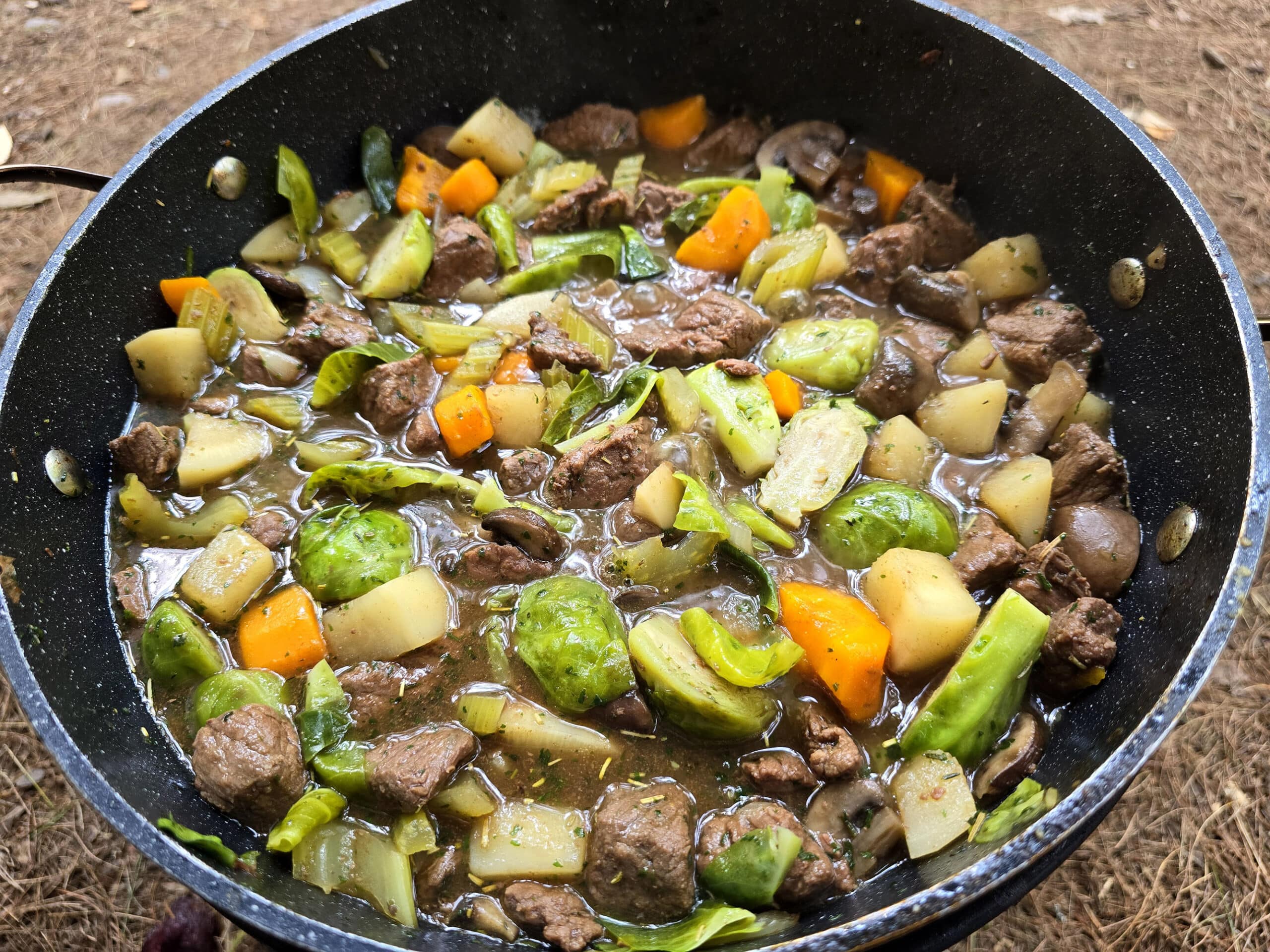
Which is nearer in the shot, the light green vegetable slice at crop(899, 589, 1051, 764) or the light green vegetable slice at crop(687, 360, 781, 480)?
the light green vegetable slice at crop(899, 589, 1051, 764)

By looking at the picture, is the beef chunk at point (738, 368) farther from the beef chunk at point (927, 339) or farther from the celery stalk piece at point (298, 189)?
the celery stalk piece at point (298, 189)

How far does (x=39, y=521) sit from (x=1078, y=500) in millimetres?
3194

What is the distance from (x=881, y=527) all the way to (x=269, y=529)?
1.88 m

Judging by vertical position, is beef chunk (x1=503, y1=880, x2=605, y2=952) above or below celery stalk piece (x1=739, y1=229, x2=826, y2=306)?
below

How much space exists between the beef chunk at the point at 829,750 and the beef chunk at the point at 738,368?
1140 mm

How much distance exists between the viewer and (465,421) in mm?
2934

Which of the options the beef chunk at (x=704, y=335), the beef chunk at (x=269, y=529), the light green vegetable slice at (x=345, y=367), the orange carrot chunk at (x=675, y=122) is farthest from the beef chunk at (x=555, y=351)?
the orange carrot chunk at (x=675, y=122)

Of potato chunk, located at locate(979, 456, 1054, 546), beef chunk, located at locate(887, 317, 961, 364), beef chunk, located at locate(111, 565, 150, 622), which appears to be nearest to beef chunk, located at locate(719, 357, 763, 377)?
beef chunk, located at locate(887, 317, 961, 364)

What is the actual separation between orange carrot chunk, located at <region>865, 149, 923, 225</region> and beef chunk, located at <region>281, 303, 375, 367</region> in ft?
6.97

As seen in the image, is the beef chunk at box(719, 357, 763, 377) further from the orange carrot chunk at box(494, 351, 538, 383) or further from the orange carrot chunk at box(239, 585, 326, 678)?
the orange carrot chunk at box(239, 585, 326, 678)

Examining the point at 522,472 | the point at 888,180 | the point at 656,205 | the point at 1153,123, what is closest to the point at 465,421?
the point at 522,472

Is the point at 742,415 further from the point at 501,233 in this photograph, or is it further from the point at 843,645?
the point at 501,233

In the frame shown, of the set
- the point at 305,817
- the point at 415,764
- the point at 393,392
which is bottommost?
the point at 305,817

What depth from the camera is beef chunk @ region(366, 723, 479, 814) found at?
226cm
